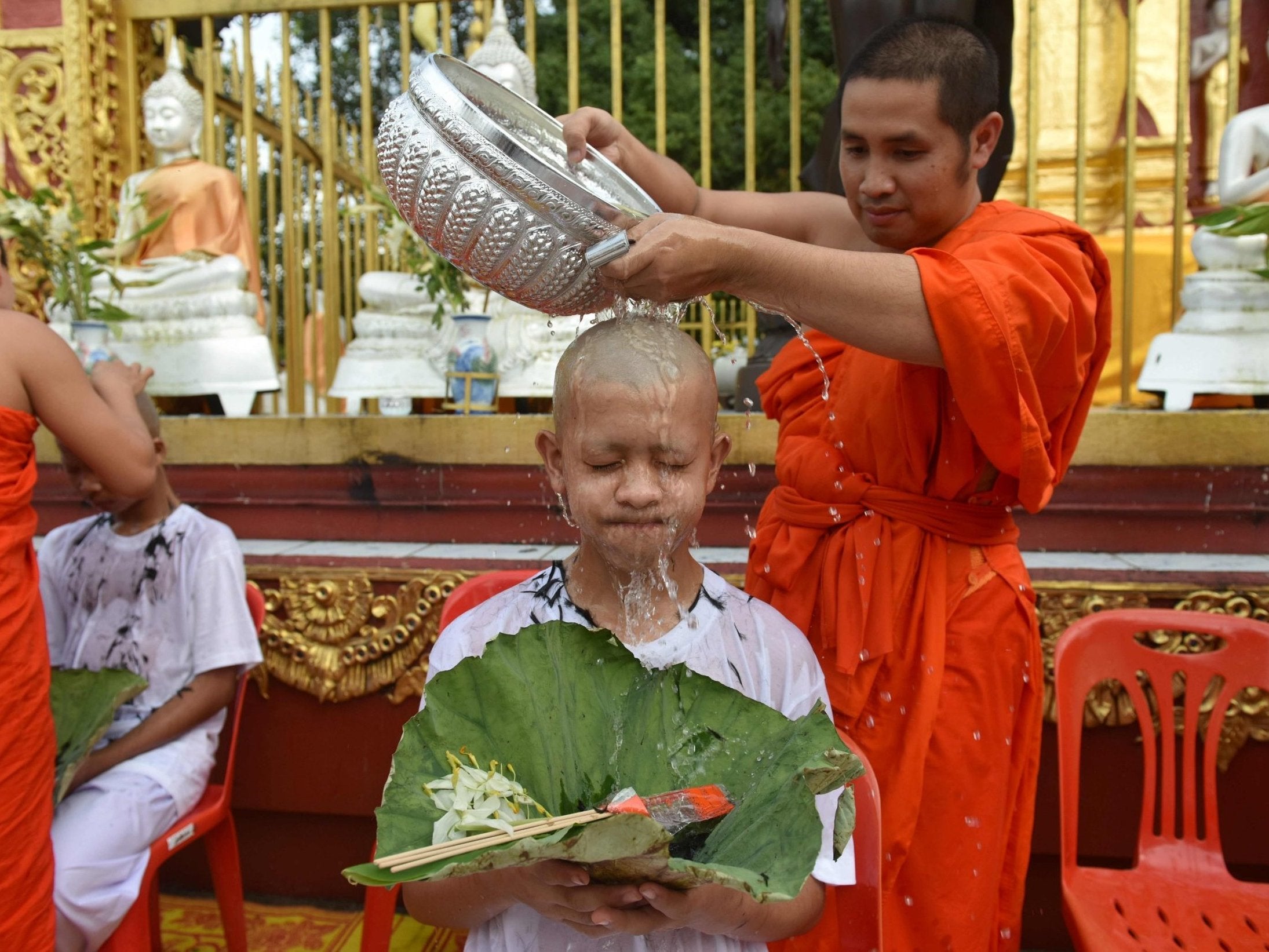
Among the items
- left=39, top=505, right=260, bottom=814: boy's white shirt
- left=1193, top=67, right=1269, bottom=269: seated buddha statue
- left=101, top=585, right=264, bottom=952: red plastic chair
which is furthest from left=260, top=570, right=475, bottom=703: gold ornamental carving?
left=1193, top=67, right=1269, bottom=269: seated buddha statue

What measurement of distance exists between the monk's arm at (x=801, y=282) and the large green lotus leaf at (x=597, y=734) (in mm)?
464

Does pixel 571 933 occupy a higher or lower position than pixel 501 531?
lower

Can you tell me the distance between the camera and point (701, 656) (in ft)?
4.72

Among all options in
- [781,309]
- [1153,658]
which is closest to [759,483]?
[1153,658]

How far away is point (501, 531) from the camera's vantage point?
313 cm

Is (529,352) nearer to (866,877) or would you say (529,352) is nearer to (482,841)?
(866,877)

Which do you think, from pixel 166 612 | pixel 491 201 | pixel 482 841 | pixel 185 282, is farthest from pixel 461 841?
pixel 185 282

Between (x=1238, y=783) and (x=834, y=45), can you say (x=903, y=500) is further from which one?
(x=834, y=45)

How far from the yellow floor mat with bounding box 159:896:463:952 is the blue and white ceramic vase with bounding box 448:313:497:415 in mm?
1673

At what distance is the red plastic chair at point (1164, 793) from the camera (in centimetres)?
188

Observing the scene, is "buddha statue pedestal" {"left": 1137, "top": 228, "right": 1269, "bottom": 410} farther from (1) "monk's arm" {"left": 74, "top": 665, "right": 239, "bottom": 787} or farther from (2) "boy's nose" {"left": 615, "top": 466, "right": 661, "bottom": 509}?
(1) "monk's arm" {"left": 74, "top": 665, "right": 239, "bottom": 787}

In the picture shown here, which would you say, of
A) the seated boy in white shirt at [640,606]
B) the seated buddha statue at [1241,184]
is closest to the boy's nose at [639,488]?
the seated boy in white shirt at [640,606]

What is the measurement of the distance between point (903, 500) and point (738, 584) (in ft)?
3.11

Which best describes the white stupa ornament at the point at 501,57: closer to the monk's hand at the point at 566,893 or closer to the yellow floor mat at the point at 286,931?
the yellow floor mat at the point at 286,931
